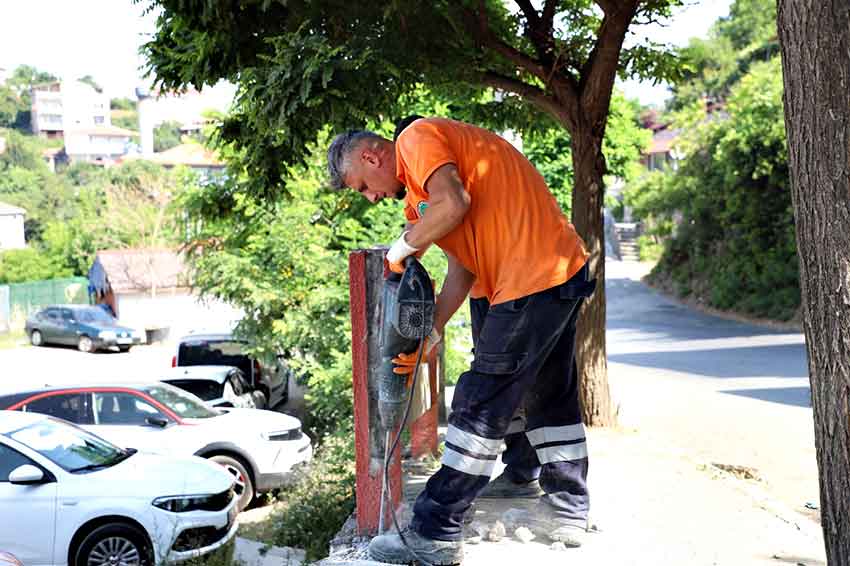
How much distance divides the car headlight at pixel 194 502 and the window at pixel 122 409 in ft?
9.91

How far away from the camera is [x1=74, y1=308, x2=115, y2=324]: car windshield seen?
3381 cm

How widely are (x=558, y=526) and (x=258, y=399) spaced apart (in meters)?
11.3

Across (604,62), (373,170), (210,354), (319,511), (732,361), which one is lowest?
(732,361)

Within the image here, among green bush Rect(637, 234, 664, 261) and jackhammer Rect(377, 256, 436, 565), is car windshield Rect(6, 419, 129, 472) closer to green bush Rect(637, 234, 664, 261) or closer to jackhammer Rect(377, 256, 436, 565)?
jackhammer Rect(377, 256, 436, 565)

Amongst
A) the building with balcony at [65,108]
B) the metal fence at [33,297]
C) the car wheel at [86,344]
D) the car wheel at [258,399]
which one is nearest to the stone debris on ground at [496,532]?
the car wheel at [258,399]

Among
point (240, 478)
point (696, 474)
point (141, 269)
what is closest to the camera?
point (696, 474)

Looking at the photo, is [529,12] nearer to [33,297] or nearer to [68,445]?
[68,445]

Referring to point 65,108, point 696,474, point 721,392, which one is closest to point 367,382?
point 696,474

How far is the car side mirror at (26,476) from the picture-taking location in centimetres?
811

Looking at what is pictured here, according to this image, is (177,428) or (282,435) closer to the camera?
(177,428)

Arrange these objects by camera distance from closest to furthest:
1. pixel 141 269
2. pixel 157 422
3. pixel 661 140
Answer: pixel 157 422, pixel 141 269, pixel 661 140

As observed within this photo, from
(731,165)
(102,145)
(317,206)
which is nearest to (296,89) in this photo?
(317,206)

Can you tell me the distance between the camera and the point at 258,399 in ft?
50.3

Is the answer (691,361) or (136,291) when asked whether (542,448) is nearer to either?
(691,361)
